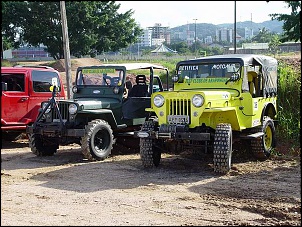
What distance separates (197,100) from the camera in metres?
8.83

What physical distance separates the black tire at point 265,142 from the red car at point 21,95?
18.1 feet

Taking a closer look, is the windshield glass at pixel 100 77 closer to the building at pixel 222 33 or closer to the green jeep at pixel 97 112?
the green jeep at pixel 97 112

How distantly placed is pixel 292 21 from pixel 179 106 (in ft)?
7.89

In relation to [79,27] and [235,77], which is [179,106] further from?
[79,27]

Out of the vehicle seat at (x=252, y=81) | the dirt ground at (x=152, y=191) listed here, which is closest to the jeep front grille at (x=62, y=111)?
the dirt ground at (x=152, y=191)

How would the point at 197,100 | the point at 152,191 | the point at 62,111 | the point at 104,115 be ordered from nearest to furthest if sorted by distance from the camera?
the point at 152,191 < the point at 197,100 < the point at 62,111 < the point at 104,115

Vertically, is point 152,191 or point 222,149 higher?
point 222,149

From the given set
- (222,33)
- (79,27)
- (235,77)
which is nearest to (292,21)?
(235,77)

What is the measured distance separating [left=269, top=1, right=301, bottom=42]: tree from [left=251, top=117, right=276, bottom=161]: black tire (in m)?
2.10

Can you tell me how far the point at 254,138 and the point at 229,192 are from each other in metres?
2.45

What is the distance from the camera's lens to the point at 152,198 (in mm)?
7297

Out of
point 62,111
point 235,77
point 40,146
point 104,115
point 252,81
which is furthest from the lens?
point 40,146

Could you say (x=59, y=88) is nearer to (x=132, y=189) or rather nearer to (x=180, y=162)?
(x=180, y=162)

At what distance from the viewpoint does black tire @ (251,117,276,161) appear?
10141mm
